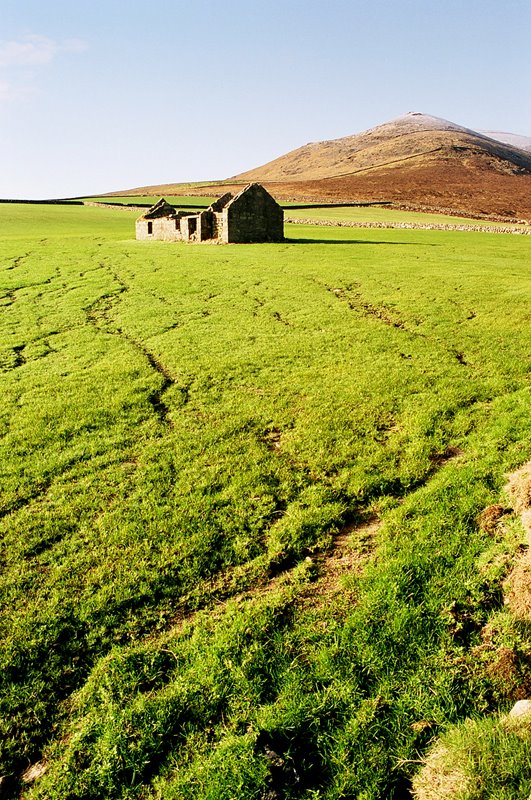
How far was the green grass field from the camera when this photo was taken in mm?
4121

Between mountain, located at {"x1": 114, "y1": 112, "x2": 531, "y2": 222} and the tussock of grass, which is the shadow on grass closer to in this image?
the tussock of grass

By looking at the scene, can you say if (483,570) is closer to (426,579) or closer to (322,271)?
(426,579)

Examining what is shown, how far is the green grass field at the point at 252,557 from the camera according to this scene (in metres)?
4.12

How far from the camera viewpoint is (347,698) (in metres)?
4.36

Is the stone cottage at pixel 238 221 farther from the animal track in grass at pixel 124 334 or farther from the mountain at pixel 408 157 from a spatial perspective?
the mountain at pixel 408 157

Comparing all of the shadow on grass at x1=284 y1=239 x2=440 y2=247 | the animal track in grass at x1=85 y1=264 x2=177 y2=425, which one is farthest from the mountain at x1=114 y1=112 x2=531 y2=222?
the animal track in grass at x1=85 y1=264 x2=177 y2=425

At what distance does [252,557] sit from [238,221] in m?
33.5

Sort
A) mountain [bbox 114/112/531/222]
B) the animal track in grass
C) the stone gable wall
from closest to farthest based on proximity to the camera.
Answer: the animal track in grass < the stone gable wall < mountain [bbox 114/112/531/222]

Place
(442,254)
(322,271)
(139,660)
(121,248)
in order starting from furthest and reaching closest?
1. (121,248)
2. (442,254)
3. (322,271)
4. (139,660)

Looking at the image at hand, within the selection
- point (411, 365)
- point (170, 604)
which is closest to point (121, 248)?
point (411, 365)

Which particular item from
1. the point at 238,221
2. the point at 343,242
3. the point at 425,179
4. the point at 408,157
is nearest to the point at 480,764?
the point at 343,242

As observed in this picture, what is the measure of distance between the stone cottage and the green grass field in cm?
2396

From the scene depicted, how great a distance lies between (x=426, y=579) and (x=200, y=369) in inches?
312

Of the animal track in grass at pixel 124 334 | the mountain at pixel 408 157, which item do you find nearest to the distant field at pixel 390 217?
the animal track in grass at pixel 124 334
